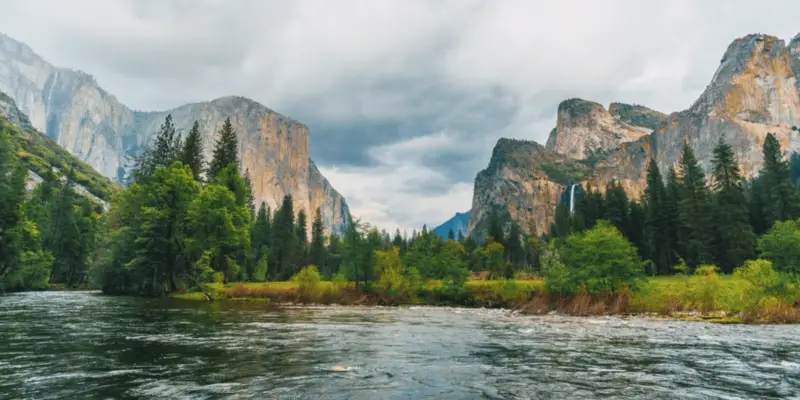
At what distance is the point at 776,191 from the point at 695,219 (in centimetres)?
1417

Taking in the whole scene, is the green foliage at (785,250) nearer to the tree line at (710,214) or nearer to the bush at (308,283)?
the tree line at (710,214)

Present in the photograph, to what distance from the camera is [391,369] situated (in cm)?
1134

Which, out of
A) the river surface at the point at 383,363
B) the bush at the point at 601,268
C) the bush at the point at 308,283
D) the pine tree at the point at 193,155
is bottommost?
the river surface at the point at 383,363

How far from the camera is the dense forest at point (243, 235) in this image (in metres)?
38.0

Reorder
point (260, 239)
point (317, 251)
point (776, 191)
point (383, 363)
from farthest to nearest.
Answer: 1. point (317, 251)
2. point (260, 239)
3. point (776, 191)
4. point (383, 363)

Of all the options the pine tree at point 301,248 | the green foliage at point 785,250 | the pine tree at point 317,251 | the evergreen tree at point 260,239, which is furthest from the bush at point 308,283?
the pine tree at point 317,251

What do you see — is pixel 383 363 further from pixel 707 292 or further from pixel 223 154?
pixel 223 154

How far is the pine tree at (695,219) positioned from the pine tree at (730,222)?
138 centimetres

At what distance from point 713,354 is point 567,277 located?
75.5ft

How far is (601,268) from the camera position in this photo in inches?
1369

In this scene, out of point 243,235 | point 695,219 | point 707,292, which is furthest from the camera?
point 695,219

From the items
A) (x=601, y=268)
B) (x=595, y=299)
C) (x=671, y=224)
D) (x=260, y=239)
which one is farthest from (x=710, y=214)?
(x=260, y=239)

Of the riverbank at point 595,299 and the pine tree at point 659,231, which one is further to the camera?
the pine tree at point 659,231

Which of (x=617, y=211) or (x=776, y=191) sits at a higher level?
(x=776, y=191)
